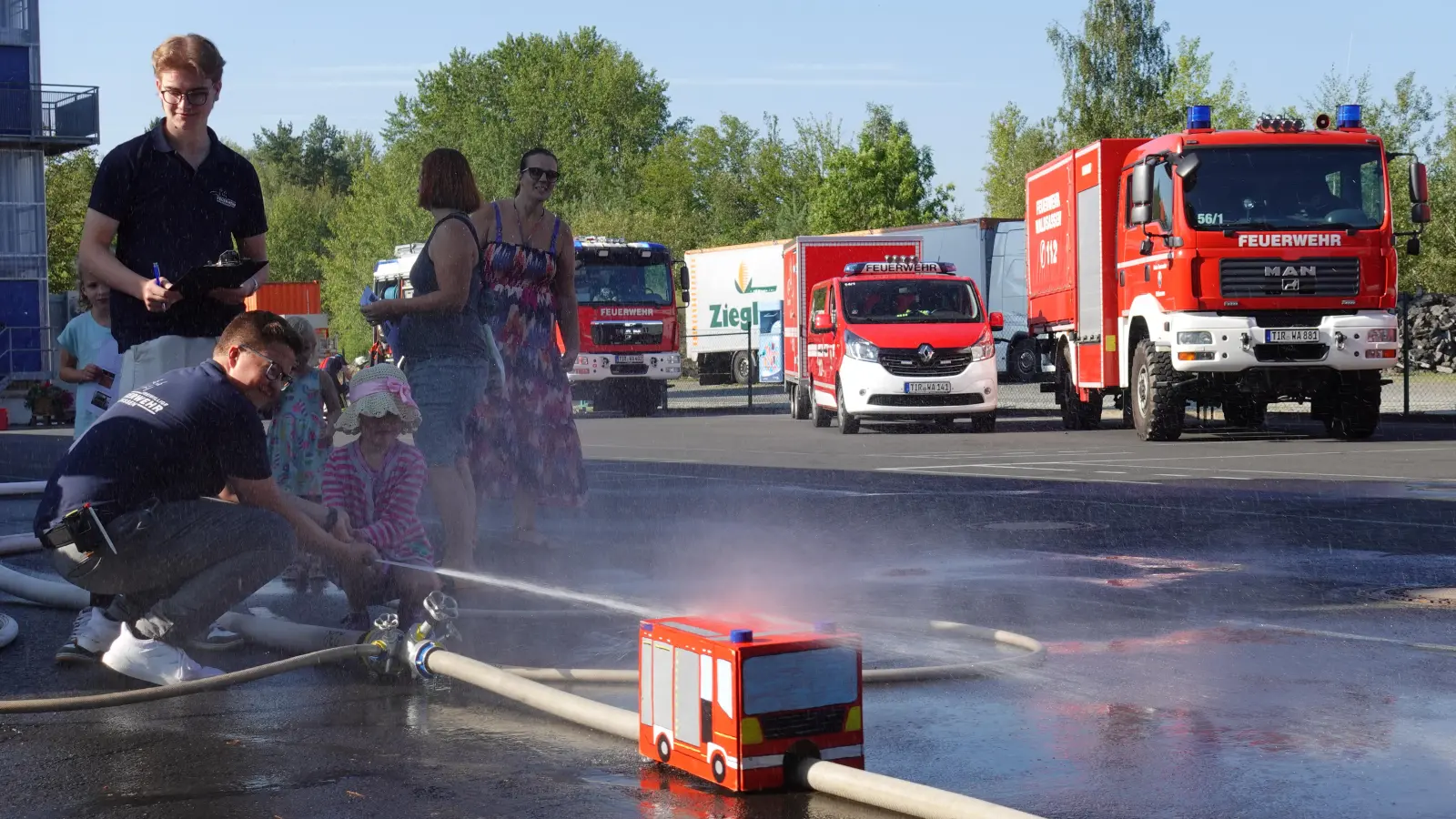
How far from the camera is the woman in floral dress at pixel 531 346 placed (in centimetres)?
869

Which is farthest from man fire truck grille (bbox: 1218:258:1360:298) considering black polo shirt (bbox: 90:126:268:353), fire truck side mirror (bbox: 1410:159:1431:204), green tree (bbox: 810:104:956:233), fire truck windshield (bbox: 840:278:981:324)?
green tree (bbox: 810:104:956:233)

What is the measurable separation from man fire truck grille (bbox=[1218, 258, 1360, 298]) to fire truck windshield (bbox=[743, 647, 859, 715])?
14982 millimetres

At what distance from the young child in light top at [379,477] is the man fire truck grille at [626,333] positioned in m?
24.7

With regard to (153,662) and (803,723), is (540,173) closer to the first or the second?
(153,662)

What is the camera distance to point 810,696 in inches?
163

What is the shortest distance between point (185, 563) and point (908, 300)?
60.5ft

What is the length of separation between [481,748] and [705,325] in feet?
142

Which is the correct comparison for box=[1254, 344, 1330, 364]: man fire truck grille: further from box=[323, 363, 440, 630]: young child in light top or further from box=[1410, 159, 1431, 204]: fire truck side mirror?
box=[323, 363, 440, 630]: young child in light top

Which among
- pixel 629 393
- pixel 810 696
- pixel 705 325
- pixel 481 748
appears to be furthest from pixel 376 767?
pixel 705 325

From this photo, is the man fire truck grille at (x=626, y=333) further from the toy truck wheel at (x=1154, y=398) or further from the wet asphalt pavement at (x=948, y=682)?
the wet asphalt pavement at (x=948, y=682)

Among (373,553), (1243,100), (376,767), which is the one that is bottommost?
(376,767)

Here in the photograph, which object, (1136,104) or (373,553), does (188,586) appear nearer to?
(373,553)

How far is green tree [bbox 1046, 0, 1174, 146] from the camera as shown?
7312 centimetres

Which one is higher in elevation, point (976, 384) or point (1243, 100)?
point (1243, 100)
